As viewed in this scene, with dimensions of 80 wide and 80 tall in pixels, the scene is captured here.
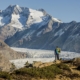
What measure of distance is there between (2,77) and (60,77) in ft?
15.6

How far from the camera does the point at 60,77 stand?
24031 mm

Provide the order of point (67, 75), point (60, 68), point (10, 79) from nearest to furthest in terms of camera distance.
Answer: point (10, 79) → point (67, 75) → point (60, 68)

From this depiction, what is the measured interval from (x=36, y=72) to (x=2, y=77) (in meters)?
2.72

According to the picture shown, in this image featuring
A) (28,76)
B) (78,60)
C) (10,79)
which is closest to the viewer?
(10,79)

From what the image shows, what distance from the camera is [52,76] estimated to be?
23516 mm

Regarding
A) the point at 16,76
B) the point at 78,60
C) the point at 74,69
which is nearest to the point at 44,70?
the point at 16,76

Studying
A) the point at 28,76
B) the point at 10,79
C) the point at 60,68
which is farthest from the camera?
the point at 60,68

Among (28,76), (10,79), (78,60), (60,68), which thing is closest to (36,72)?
(28,76)

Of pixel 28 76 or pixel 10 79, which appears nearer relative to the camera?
pixel 10 79

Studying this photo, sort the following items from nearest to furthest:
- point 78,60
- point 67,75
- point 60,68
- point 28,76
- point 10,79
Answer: point 10,79, point 28,76, point 67,75, point 60,68, point 78,60

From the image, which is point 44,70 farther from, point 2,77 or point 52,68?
point 2,77

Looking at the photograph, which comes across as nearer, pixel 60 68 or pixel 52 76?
pixel 52 76

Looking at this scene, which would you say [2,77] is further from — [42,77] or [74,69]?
[74,69]

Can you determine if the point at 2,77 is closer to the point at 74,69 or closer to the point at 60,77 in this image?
the point at 60,77
